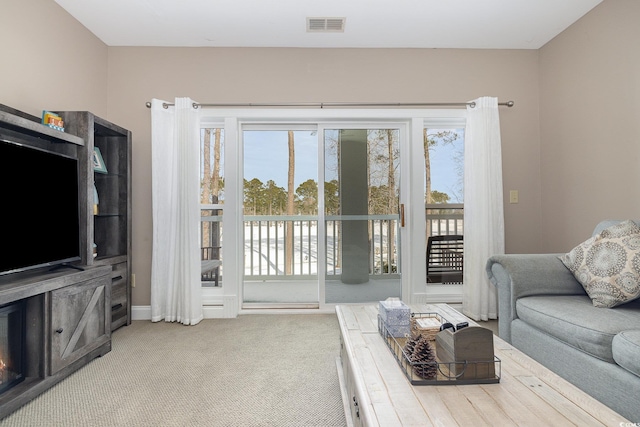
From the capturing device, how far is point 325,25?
9.77ft

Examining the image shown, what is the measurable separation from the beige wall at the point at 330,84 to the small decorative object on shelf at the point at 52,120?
0.98 m

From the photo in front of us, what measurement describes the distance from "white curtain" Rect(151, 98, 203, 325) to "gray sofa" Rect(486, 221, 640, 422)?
100 inches

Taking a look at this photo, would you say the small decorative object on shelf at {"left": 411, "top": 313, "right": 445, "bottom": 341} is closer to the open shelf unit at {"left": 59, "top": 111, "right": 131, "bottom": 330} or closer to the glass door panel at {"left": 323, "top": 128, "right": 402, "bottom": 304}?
the glass door panel at {"left": 323, "top": 128, "right": 402, "bottom": 304}

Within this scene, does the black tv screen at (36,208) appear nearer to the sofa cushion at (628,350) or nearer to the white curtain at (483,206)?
the sofa cushion at (628,350)

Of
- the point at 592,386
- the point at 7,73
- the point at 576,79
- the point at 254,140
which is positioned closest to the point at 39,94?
the point at 7,73

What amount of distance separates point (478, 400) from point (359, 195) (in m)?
2.55

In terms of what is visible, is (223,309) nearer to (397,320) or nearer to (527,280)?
(397,320)

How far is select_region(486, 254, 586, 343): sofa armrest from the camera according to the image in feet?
7.09

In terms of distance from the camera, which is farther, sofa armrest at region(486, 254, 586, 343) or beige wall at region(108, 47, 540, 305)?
beige wall at region(108, 47, 540, 305)

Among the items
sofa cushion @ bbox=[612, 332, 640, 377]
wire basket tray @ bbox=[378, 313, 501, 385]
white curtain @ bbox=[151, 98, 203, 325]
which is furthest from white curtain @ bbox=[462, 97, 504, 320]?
white curtain @ bbox=[151, 98, 203, 325]

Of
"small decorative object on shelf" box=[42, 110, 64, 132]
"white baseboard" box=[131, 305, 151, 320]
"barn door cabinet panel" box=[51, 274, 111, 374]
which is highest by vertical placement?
"small decorative object on shelf" box=[42, 110, 64, 132]

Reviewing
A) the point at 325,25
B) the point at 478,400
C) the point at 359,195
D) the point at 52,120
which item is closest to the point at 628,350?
the point at 478,400

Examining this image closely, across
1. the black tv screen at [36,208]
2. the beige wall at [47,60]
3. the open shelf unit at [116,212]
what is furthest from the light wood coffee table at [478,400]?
the beige wall at [47,60]

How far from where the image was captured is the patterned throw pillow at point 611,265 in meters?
1.83
